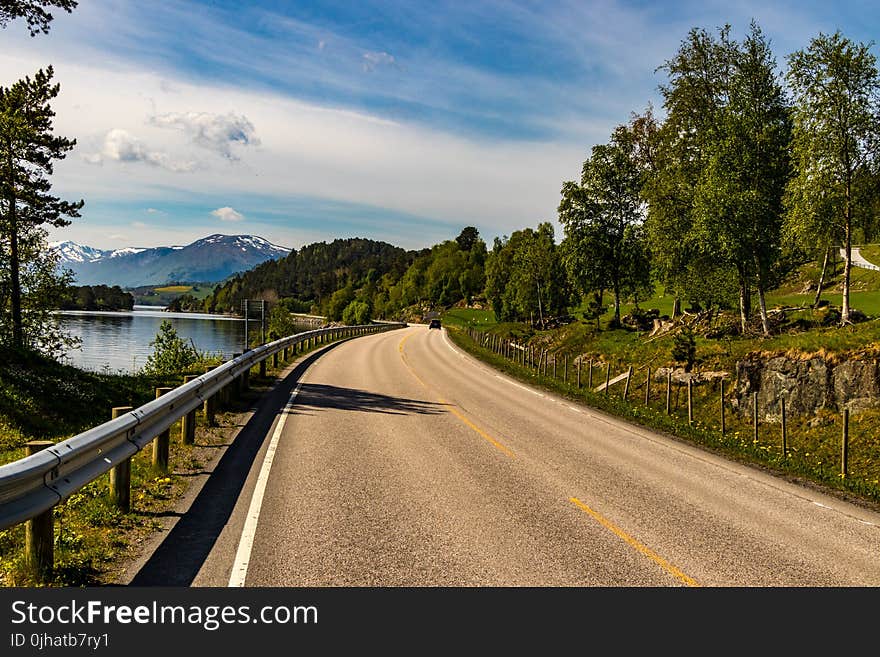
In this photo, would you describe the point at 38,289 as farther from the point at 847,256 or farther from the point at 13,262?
the point at 847,256

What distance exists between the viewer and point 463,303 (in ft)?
449

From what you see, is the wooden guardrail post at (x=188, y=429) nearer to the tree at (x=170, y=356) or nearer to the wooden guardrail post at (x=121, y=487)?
the wooden guardrail post at (x=121, y=487)

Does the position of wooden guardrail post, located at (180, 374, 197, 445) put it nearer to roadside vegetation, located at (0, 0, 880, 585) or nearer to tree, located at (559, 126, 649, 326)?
roadside vegetation, located at (0, 0, 880, 585)

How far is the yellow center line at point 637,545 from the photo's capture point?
5.81m

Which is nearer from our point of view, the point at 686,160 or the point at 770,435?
the point at 770,435

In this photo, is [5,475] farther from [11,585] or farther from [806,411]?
[806,411]

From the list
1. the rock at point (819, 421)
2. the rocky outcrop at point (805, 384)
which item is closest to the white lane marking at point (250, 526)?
the rock at point (819, 421)

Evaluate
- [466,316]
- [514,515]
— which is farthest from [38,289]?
[466,316]

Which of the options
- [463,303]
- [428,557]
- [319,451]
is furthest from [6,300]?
[463,303]

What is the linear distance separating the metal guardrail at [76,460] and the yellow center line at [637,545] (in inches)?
218

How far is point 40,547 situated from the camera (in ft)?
17.1

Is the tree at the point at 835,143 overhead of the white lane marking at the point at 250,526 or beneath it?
overhead

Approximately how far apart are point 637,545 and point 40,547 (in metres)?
5.71

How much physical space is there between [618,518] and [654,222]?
86.2 feet
